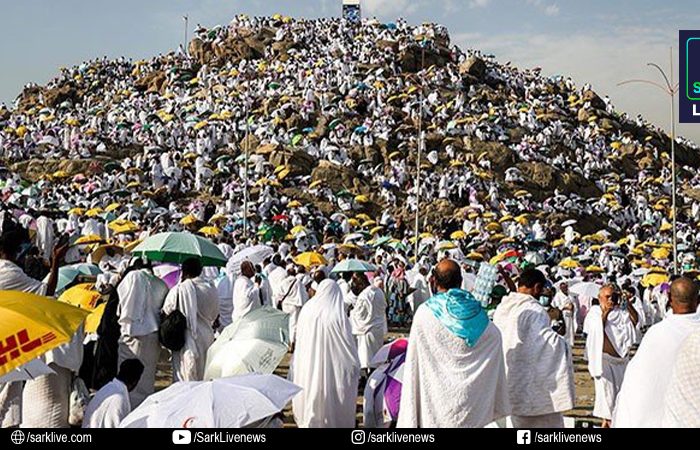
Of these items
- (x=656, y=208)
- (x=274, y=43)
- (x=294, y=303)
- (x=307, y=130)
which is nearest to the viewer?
(x=294, y=303)

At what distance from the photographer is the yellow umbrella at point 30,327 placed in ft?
10.6

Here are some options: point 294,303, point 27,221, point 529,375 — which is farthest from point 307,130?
point 529,375

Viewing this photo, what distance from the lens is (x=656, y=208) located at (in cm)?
3406

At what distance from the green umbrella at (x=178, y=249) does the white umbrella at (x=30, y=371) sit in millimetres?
3392

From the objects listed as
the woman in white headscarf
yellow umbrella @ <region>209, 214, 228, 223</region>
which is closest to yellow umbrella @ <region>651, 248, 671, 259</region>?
yellow umbrella @ <region>209, 214, 228, 223</region>

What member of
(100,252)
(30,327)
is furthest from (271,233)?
(30,327)

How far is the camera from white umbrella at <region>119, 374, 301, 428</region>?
3777 mm

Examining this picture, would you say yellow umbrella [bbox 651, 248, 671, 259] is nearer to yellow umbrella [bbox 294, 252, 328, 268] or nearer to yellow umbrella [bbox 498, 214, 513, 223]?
yellow umbrella [bbox 498, 214, 513, 223]

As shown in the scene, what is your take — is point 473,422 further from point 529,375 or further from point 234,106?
point 234,106

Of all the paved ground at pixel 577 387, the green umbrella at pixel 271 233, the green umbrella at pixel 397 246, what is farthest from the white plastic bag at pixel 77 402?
the green umbrella at pixel 397 246

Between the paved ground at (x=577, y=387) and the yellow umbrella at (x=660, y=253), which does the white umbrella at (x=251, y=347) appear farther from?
the yellow umbrella at (x=660, y=253)

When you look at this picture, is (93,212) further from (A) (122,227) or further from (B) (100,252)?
(B) (100,252)
